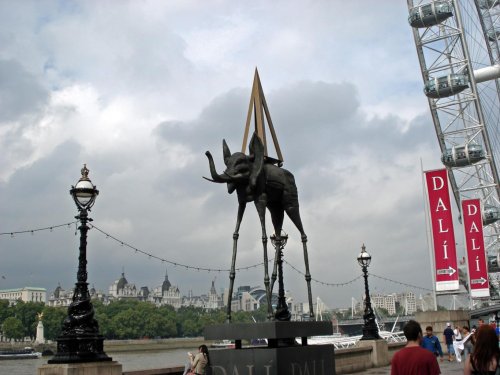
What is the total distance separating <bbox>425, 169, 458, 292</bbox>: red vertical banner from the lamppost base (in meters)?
22.0

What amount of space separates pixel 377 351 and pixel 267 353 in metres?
14.8

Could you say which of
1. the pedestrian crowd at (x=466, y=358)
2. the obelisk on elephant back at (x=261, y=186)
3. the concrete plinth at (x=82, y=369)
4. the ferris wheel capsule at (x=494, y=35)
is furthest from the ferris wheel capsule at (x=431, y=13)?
the pedestrian crowd at (x=466, y=358)

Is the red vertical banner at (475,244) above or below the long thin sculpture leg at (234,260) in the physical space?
above

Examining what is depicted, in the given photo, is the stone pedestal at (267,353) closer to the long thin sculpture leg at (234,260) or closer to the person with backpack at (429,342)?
the long thin sculpture leg at (234,260)

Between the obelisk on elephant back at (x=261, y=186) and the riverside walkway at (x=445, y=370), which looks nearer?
the obelisk on elephant back at (x=261, y=186)

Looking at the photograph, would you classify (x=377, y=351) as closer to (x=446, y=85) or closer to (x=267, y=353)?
(x=267, y=353)

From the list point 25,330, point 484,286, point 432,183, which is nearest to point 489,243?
point 484,286

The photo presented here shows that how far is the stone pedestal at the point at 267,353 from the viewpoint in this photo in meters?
10.3

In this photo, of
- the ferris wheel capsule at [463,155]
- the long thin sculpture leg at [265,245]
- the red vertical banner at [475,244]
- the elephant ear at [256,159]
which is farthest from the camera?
the ferris wheel capsule at [463,155]

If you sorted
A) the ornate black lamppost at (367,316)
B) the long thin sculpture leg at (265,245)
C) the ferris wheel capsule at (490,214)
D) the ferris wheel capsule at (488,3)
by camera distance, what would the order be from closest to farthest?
the long thin sculpture leg at (265,245), the ornate black lamppost at (367,316), the ferris wheel capsule at (490,214), the ferris wheel capsule at (488,3)

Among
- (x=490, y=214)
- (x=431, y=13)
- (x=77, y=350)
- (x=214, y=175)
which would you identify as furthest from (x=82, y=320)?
(x=490, y=214)

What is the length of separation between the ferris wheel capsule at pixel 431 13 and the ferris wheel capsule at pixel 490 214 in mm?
20051

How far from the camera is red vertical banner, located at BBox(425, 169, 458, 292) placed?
2994 centimetres

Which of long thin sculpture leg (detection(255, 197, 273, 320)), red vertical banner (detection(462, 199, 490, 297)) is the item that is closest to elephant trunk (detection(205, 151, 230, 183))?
long thin sculpture leg (detection(255, 197, 273, 320))
